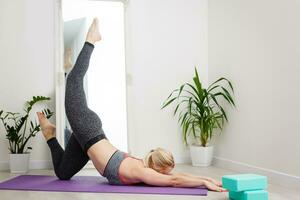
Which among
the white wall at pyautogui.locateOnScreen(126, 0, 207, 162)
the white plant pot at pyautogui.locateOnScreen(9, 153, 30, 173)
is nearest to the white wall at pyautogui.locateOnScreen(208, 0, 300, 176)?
the white wall at pyautogui.locateOnScreen(126, 0, 207, 162)

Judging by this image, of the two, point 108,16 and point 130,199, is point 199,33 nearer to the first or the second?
point 108,16

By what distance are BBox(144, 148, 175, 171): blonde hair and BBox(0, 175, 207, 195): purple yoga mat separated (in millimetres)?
165

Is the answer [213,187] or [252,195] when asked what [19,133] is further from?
[252,195]

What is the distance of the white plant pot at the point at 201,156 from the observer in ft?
15.5

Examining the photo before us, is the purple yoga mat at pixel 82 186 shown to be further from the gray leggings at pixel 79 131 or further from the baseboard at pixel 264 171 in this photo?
the baseboard at pixel 264 171

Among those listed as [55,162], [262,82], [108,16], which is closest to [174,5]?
[108,16]

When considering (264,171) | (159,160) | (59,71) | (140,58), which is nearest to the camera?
(159,160)

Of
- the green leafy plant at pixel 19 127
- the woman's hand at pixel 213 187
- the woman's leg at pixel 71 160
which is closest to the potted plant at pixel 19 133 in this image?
the green leafy plant at pixel 19 127

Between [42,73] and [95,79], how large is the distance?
603mm

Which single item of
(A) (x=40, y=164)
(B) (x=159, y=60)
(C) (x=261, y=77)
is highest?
(B) (x=159, y=60)

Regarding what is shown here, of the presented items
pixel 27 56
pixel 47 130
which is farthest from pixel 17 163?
pixel 27 56

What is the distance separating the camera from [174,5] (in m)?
5.15

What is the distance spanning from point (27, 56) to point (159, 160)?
2331 mm

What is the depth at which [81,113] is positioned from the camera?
3375 millimetres
